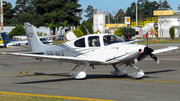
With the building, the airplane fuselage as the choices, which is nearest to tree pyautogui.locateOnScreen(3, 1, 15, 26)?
the building

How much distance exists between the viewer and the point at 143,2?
168125 millimetres

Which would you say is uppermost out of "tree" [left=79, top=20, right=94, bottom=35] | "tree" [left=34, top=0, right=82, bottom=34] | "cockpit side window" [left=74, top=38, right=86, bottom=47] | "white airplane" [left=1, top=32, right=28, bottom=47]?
"tree" [left=34, top=0, right=82, bottom=34]

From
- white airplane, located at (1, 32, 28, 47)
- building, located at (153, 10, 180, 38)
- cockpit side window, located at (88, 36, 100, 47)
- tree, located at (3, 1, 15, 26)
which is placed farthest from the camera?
tree, located at (3, 1, 15, 26)

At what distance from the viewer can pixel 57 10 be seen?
82000 mm

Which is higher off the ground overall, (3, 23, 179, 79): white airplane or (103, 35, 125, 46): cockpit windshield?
(103, 35, 125, 46): cockpit windshield

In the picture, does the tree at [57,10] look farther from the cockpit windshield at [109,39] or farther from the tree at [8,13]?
the cockpit windshield at [109,39]

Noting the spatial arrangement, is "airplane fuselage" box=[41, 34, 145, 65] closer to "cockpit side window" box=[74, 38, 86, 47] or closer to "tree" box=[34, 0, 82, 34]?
"cockpit side window" box=[74, 38, 86, 47]

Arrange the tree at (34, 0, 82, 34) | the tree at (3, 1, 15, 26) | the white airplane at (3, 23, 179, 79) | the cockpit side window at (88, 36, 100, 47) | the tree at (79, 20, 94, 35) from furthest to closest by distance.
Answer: the tree at (3, 1, 15, 26) < the tree at (34, 0, 82, 34) < the tree at (79, 20, 94, 35) < the cockpit side window at (88, 36, 100, 47) < the white airplane at (3, 23, 179, 79)

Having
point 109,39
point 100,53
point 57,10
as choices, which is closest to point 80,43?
point 100,53

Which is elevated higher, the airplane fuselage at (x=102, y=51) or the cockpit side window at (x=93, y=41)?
the cockpit side window at (x=93, y=41)

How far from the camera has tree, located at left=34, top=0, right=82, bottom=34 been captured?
80.1 m

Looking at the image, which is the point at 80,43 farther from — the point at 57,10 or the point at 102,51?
the point at 57,10

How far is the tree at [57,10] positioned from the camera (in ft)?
263

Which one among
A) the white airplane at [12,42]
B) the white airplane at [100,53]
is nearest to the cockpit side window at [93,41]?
the white airplane at [100,53]
